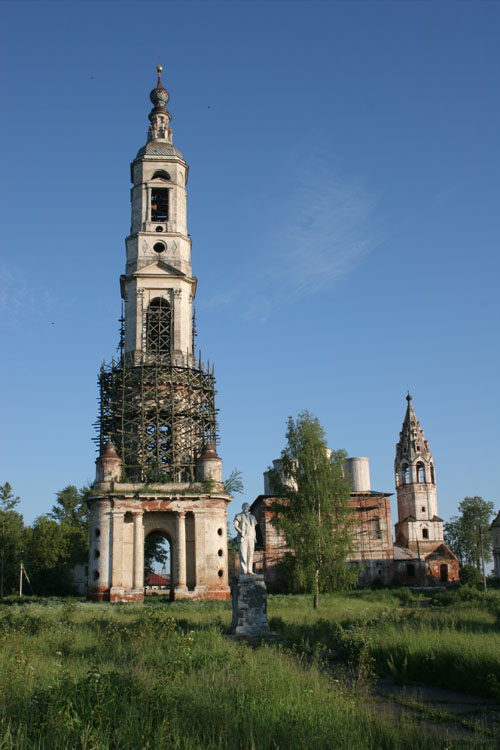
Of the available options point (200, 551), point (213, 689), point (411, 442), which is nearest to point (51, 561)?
point (200, 551)

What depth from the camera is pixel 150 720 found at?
7.30m

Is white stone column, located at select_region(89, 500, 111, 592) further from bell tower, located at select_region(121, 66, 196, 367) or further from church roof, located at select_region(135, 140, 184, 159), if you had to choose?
church roof, located at select_region(135, 140, 184, 159)

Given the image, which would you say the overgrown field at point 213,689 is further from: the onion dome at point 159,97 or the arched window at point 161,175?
the onion dome at point 159,97

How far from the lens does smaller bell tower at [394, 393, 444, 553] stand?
58906mm

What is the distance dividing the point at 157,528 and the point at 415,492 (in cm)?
3107

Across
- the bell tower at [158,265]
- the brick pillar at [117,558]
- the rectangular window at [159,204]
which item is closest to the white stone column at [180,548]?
the brick pillar at [117,558]

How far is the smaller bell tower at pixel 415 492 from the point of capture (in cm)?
5891

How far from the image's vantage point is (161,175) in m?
44.4

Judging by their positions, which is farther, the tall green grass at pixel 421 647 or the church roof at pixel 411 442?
the church roof at pixel 411 442

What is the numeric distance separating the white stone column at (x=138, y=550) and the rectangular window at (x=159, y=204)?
64.3ft

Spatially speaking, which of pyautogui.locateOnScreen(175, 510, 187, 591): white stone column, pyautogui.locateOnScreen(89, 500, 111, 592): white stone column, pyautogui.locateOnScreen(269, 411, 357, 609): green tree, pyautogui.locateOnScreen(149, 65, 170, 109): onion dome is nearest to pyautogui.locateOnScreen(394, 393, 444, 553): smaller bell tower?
pyautogui.locateOnScreen(269, 411, 357, 609): green tree

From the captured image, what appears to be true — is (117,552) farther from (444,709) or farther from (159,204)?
(444,709)

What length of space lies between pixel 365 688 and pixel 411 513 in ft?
172

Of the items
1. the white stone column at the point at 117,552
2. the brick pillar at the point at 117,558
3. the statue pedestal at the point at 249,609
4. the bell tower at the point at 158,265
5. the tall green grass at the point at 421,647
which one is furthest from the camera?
the bell tower at the point at 158,265
